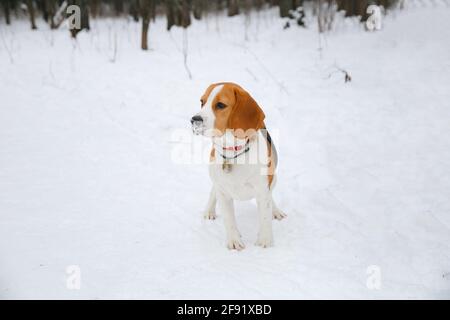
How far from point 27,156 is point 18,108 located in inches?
55.3

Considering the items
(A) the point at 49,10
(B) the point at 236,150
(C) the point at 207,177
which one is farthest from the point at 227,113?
(A) the point at 49,10

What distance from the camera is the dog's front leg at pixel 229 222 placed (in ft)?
9.49

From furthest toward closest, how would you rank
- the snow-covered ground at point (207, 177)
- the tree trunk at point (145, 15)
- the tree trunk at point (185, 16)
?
the tree trunk at point (185, 16) → the tree trunk at point (145, 15) → the snow-covered ground at point (207, 177)

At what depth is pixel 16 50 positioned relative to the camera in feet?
25.2

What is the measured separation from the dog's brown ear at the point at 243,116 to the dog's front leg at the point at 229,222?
1.87 ft

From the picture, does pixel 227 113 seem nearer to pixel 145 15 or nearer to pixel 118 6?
pixel 145 15

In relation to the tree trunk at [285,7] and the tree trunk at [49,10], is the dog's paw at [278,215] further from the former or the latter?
the tree trunk at [49,10]

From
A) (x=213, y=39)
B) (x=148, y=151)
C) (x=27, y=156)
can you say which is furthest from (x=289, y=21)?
(x=27, y=156)

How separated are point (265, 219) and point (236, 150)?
635 mm

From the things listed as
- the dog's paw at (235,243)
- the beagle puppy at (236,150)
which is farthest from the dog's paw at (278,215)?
the dog's paw at (235,243)

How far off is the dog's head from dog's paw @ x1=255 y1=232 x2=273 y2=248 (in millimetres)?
827

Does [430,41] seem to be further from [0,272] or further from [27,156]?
[0,272]

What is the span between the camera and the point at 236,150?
8.64 feet

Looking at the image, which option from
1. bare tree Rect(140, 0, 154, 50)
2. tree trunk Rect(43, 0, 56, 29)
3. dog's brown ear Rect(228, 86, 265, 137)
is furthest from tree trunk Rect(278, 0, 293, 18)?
dog's brown ear Rect(228, 86, 265, 137)
